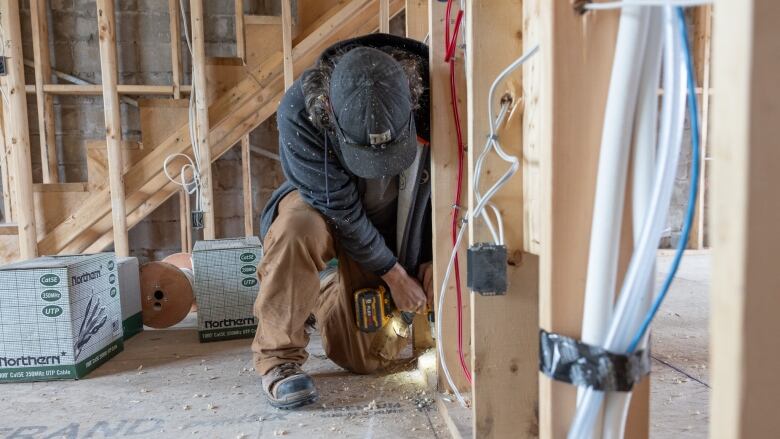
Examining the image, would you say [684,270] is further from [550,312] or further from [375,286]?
[550,312]

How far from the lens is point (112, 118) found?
2701 millimetres

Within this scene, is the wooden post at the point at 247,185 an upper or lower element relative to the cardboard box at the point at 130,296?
upper

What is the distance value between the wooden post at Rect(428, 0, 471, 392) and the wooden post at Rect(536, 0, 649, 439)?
2.25 ft

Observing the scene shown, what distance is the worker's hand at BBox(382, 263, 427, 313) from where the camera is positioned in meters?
1.58

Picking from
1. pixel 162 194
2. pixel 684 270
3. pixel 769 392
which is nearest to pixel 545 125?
pixel 769 392

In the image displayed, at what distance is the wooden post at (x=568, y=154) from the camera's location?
0.56 meters

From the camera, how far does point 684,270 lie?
3328 mm

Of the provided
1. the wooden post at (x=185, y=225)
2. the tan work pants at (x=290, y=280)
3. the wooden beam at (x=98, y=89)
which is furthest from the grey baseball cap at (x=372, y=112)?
the wooden beam at (x=98, y=89)

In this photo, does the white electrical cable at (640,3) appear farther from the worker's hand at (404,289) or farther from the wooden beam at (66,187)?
the wooden beam at (66,187)

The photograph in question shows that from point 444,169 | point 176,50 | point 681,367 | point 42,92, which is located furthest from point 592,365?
point 42,92

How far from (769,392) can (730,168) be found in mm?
179

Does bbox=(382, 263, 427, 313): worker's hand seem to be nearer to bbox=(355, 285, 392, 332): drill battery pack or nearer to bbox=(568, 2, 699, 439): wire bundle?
bbox=(355, 285, 392, 332): drill battery pack

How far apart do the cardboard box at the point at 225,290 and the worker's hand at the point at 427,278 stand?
2.43 ft

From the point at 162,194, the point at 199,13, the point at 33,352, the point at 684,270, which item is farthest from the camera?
the point at 684,270
